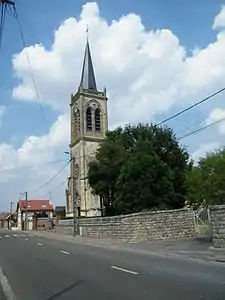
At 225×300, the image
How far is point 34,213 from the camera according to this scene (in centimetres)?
10356

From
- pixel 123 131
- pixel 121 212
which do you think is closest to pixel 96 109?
pixel 123 131

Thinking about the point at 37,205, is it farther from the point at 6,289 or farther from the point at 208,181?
the point at 6,289

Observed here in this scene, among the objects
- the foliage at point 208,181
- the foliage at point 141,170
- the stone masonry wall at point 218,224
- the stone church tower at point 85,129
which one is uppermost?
the stone church tower at point 85,129

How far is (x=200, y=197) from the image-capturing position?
2439 centimetres

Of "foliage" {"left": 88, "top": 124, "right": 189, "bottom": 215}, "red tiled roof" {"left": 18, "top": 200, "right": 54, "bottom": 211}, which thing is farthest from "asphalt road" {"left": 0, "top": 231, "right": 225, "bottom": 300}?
"red tiled roof" {"left": 18, "top": 200, "right": 54, "bottom": 211}

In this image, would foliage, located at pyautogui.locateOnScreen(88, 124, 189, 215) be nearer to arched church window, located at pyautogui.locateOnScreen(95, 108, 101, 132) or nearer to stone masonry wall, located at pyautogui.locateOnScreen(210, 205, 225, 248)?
stone masonry wall, located at pyautogui.locateOnScreen(210, 205, 225, 248)

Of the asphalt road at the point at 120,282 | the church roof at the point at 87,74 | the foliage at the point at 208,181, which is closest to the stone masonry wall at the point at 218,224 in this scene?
the foliage at the point at 208,181

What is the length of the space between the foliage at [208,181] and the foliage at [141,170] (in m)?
12.2

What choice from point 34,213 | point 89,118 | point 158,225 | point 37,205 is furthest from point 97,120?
point 158,225

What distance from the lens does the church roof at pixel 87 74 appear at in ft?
307

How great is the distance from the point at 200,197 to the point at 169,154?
2422cm

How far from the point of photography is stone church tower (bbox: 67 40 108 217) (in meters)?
83.4

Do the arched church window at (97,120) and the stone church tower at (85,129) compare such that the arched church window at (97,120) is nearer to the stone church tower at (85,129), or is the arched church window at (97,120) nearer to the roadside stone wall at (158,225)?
the stone church tower at (85,129)

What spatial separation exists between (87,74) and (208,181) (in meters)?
73.3
